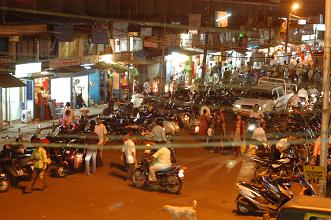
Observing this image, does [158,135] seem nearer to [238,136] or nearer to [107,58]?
[238,136]

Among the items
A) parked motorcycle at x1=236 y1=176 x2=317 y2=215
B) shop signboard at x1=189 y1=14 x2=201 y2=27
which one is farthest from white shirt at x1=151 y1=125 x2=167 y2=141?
shop signboard at x1=189 y1=14 x2=201 y2=27

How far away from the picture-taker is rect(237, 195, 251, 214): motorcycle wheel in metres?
12.8

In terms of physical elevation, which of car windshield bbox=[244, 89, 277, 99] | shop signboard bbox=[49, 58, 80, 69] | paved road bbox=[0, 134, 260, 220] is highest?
shop signboard bbox=[49, 58, 80, 69]

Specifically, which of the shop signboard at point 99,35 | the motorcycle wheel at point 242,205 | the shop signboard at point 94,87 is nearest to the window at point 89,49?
the shop signboard at point 94,87

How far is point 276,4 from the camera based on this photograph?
179 ft

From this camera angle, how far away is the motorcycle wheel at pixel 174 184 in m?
14.6

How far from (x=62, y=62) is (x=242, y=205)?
1471 cm

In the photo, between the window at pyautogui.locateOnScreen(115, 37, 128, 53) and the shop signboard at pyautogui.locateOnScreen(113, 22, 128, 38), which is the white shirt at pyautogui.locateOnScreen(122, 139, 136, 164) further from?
the window at pyautogui.locateOnScreen(115, 37, 128, 53)

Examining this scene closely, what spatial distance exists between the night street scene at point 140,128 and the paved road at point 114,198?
0.05 metres

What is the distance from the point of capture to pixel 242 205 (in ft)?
42.1

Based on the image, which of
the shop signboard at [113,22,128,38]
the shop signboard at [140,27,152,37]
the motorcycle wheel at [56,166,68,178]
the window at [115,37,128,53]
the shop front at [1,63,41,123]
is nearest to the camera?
the motorcycle wheel at [56,166,68,178]

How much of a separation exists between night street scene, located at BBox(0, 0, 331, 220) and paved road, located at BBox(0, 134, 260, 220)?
0.05 meters

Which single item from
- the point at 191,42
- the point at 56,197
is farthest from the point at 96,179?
the point at 191,42

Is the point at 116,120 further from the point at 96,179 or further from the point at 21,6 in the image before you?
the point at 21,6
